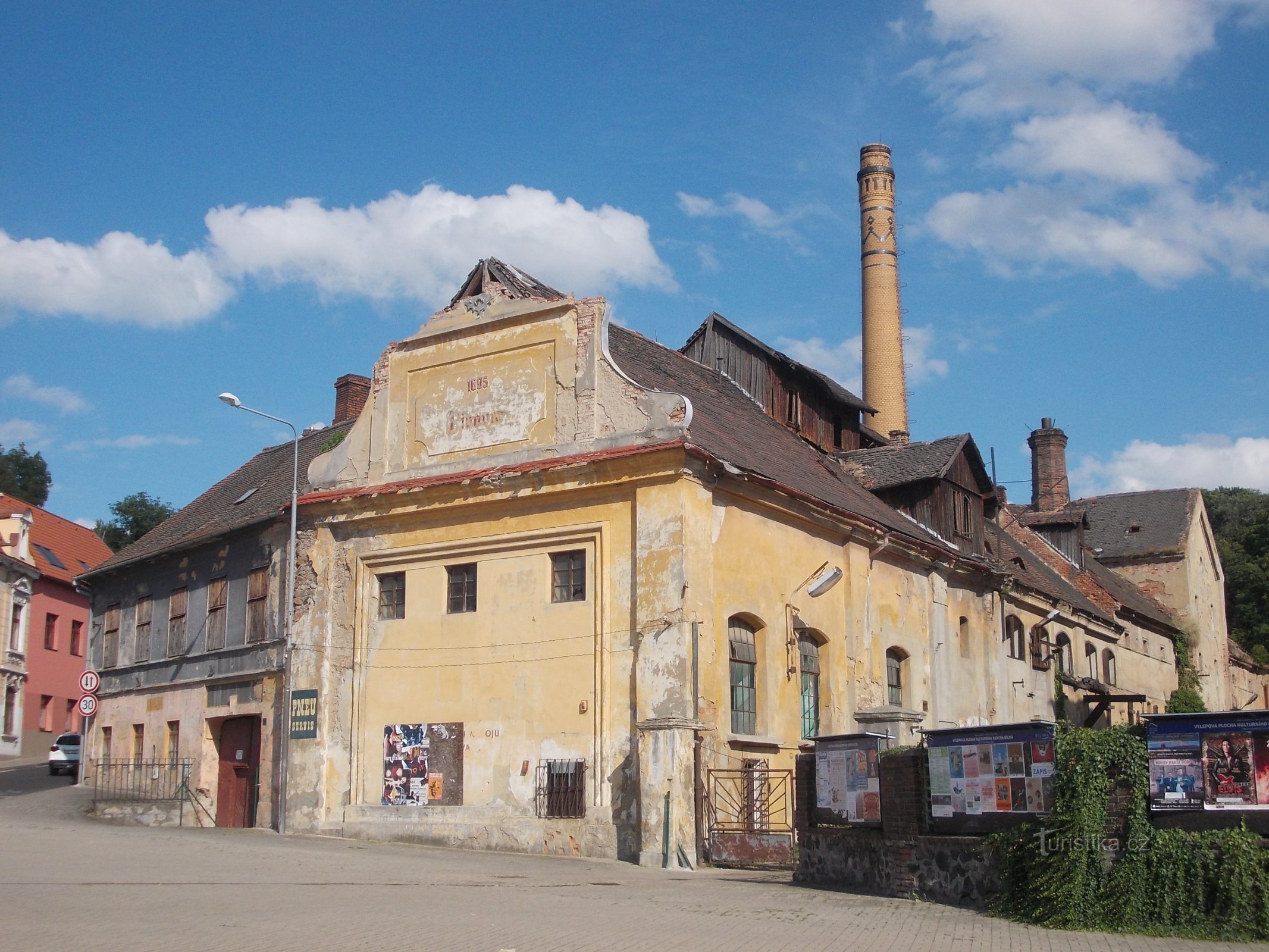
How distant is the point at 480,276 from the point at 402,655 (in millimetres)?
7029

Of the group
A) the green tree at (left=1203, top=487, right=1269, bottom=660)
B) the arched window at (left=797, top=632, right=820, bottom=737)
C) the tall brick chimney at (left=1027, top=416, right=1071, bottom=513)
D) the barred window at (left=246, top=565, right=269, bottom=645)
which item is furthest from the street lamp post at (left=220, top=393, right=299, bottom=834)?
the green tree at (left=1203, top=487, right=1269, bottom=660)

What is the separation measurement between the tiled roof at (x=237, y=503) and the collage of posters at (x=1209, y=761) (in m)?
17.7

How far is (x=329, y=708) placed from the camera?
22.9 metres

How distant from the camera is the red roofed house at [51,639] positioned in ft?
157

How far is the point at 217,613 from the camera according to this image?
2717 cm

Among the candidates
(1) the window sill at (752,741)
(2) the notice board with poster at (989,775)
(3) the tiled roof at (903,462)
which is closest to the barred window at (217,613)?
(1) the window sill at (752,741)

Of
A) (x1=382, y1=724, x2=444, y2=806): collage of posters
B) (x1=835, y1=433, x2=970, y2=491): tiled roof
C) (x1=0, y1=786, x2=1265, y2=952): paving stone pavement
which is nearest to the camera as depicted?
(x1=0, y1=786, x2=1265, y2=952): paving stone pavement

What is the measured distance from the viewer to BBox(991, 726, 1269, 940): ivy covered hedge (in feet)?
37.1

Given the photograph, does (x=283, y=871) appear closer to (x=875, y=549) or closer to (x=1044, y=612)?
(x=875, y=549)

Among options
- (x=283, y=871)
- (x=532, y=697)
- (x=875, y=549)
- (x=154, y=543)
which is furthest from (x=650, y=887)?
(x=154, y=543)

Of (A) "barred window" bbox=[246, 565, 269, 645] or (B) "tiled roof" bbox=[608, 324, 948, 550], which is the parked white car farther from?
(B) "tiled roof" bbox=[608, 324, 948, 550]

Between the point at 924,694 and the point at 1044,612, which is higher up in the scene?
the point at 1044,612

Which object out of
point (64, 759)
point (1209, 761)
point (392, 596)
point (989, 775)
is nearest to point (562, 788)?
point (392, 596)

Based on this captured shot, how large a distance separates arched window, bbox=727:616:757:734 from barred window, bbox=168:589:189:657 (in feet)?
43.5
